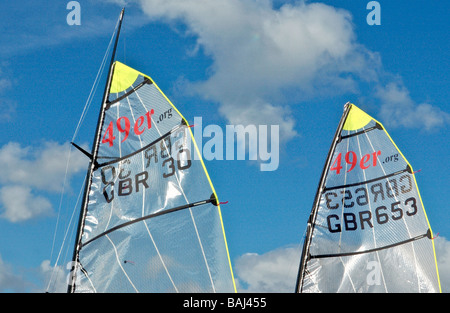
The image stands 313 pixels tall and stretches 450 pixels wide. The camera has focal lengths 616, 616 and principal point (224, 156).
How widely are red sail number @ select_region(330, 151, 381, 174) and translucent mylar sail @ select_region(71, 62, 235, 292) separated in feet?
20.4

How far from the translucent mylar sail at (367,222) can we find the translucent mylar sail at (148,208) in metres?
5.47

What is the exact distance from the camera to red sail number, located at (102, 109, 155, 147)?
56.8 ft

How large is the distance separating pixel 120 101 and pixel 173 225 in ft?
12.7

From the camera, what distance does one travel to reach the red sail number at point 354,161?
70.3ft

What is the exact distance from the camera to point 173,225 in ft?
55.1

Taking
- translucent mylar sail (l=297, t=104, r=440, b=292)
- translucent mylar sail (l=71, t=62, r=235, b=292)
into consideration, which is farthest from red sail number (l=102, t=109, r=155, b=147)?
translucent mylar sail (l=297, t=104, r=440, b=292)

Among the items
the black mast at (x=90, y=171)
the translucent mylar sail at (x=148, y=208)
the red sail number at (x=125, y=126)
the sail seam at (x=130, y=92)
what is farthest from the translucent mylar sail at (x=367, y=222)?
the black mast at (x=90, y=171)

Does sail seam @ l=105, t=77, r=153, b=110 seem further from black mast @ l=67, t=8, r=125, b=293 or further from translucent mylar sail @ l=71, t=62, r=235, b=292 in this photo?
black mast @ l=67, t=8, r=125, b=293

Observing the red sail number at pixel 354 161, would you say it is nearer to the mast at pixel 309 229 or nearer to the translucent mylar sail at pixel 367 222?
the translucent mylar sail at pixel 367 222

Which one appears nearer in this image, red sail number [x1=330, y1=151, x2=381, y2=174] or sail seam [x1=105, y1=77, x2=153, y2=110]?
sail seam [x1=105, y1=77, x2=153, y2=110]

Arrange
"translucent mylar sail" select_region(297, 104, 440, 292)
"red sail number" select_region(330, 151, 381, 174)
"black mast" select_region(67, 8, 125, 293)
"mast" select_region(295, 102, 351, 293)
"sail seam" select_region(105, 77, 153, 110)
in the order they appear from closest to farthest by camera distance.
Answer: "black mast" select_region(67, 8, 125, 293) → "sail seam" select_region(105, 77, 153, 110) → "mast" select_region(295, 102, 351, 293) → "translucent mylar sail" select_region(297, 104, 440, 292) → "red sail number" select_region(330, 151, 381, 174)

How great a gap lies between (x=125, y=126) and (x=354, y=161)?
8.59m
